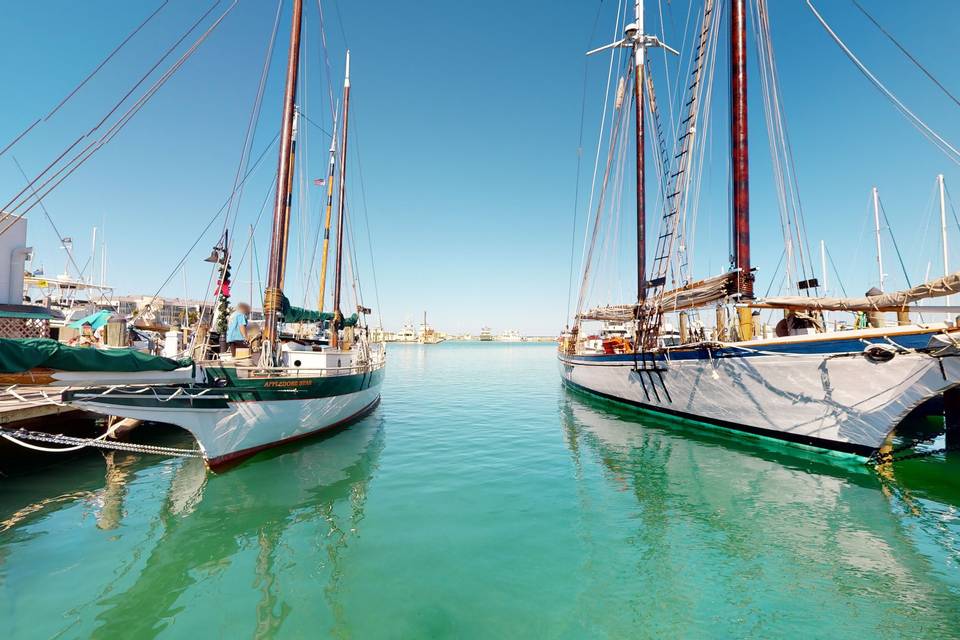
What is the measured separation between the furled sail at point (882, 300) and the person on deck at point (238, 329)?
17473mm

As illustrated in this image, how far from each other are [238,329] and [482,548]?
42.4 feet

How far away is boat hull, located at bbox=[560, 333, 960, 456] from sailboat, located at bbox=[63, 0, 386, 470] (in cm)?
1241

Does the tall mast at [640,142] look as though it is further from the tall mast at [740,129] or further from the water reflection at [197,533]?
the water reflection at [197,533]

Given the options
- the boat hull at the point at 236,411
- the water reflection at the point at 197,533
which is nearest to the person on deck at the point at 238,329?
the boat hull at the point at 236,411

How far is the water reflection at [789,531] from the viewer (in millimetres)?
5008

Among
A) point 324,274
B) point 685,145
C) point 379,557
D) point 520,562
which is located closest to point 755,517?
point 520,562

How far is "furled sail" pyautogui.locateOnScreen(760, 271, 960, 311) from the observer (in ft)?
27.8

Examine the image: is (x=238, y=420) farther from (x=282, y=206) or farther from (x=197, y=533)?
(x=282, y=206)

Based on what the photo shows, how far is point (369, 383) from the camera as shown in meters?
17.5

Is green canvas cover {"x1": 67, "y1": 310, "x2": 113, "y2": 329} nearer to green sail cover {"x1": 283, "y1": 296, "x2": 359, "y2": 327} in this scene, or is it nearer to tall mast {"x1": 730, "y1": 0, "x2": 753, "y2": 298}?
green sail cover {"x1": 283, "y1": 296, "x2": 359, "y2": 327}

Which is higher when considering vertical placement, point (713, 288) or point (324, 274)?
point (324, 274)

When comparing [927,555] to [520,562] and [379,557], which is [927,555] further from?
[379,557]

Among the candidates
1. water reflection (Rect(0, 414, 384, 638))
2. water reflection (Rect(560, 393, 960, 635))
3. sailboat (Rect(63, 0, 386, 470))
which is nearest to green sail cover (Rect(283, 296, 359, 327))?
sailboat (Rect(63, 0, 386, 470))

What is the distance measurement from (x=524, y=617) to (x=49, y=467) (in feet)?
42.2
